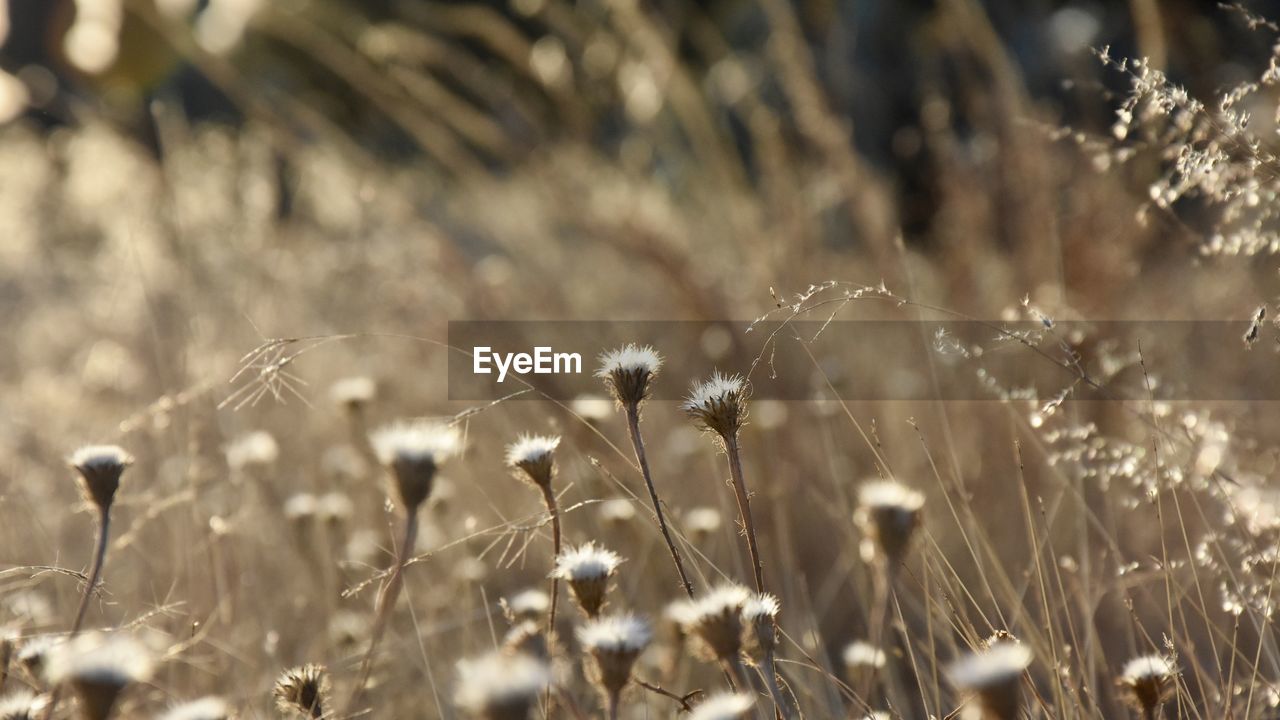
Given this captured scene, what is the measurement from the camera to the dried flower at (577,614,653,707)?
2.52 ft

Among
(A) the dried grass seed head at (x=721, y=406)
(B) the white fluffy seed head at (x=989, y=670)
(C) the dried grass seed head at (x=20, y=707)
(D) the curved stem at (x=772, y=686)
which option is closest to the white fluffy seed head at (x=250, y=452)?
(C) the dried grass seed head at (x=20, y=707)

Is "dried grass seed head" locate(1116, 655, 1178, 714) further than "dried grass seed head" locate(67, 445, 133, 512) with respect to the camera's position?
No

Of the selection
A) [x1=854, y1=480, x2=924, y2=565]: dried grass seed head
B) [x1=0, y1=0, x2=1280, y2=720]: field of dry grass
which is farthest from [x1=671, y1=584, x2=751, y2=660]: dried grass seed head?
[x1=854, y1=480, x2=924, y2=565]: dried grass seed head

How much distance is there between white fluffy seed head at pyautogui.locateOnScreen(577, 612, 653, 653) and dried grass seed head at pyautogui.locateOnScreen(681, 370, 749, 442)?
20cm

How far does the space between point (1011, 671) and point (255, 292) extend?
2.48 meters

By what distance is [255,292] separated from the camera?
276cm

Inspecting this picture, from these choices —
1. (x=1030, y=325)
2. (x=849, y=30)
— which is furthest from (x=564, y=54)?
(x=1030, y=325)

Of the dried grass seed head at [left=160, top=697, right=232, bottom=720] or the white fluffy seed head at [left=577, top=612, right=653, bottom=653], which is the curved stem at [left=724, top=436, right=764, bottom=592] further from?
the dried grass seed head at [left=160, top=697, right=232, bottom=720]

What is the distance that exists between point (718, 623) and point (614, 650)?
8 cm

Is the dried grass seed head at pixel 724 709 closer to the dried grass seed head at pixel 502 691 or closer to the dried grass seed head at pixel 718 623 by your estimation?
the dried grass seed head at pixel 718 623

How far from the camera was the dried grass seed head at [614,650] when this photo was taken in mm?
768

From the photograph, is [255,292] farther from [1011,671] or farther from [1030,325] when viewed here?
Answer: [1011,671]

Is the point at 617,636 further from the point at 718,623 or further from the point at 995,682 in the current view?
the point at 995,682

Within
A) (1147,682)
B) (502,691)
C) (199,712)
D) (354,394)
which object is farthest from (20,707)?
(1147,682)
